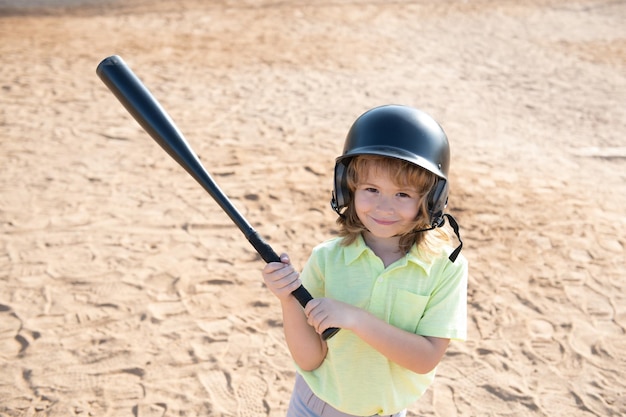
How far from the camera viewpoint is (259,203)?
631 centimetres

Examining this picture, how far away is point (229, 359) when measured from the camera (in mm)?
4363

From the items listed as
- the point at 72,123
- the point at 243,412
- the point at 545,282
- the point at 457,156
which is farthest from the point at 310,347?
the point at 72,123

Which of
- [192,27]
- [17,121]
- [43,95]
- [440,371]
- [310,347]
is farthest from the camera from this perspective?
[192,27]

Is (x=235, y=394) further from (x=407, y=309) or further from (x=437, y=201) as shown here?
(x=437, y=201)

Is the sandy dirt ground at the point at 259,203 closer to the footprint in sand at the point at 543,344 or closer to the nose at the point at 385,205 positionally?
the footprint in sand at the point at 543,344

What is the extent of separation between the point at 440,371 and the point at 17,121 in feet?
20.0

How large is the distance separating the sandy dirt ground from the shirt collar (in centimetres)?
203

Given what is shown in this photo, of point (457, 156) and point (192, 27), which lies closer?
point (457, 156)

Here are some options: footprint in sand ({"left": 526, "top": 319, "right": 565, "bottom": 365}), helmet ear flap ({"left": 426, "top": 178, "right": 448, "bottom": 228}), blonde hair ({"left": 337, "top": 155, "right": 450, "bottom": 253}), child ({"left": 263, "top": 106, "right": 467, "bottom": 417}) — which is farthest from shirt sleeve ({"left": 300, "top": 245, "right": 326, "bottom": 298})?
footprint in sand ({"left": 526, "top": 319, "right": 565, "bottom": 365})

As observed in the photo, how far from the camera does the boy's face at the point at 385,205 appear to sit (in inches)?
84.5

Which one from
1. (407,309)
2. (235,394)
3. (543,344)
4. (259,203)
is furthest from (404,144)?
(259,203)

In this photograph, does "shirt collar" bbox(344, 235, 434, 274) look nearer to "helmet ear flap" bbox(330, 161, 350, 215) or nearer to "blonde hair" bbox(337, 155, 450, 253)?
"blonde hair" bbox(337, 155, 450, 253)

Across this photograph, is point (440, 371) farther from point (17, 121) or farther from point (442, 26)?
point (442, 26)

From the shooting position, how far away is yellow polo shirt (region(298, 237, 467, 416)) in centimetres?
216
